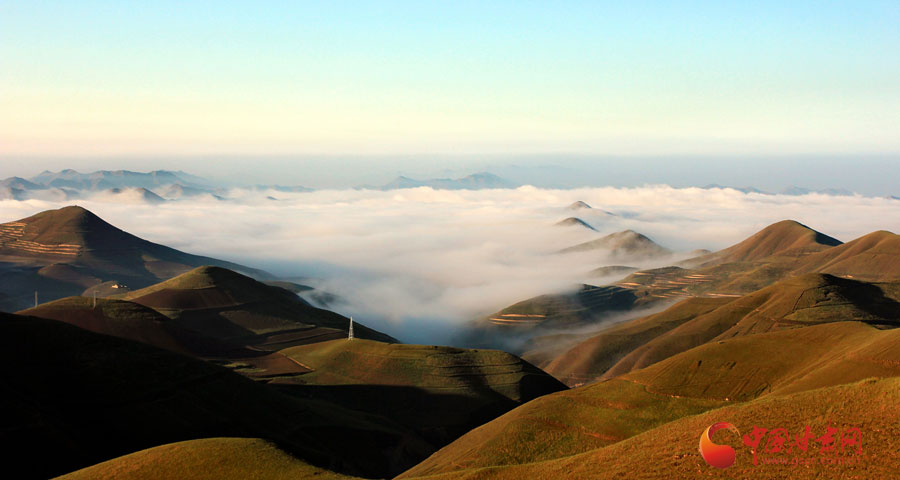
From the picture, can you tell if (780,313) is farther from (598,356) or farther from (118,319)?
(118,319)

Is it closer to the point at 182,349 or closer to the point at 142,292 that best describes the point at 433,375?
the point at 182,349

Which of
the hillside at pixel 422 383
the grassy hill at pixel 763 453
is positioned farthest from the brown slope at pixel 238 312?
the grassy hill at pixel 763 453

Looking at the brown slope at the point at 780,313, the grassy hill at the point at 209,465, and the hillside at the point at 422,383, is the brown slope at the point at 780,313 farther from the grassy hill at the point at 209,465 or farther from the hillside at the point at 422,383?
the grassy hill at the point at 209,465

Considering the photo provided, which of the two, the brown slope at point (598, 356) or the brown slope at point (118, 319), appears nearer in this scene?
the brown slope at point (118, 319)

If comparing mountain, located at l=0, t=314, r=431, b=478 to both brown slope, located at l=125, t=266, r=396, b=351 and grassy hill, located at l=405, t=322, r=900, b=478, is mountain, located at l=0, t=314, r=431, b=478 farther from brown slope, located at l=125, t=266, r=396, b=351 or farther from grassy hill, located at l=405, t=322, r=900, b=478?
brown slope, located at l=125, t=266, r=396, b=351

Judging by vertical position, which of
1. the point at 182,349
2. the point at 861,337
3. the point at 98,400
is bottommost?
the point at 182,349

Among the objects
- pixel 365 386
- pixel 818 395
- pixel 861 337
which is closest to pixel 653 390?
pixel 861 337
